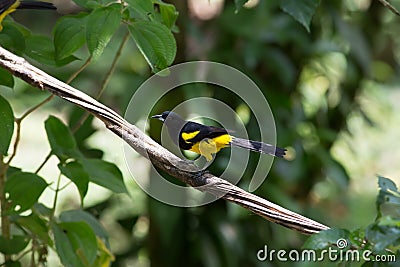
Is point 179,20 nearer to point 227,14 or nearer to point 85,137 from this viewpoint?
point 227,14

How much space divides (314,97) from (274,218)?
72.9 inches

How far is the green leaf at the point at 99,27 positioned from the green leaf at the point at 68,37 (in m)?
0.08

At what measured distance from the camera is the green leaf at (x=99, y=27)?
93 cm

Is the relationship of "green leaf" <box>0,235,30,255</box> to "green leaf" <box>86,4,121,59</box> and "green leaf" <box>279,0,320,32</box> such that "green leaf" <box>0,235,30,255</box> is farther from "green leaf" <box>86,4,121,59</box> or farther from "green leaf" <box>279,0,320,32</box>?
"green leaf" <box>279,0,320,32</box>

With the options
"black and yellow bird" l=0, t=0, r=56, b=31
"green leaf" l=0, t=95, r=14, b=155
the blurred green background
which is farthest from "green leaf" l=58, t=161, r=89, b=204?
the blurred green background

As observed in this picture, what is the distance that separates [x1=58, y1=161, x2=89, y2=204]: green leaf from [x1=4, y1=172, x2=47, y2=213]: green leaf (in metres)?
0.04

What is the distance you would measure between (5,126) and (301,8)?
524 millimetres

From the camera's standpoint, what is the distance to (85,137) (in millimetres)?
1627

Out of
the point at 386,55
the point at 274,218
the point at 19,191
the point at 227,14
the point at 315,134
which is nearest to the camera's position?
the point at 274,218

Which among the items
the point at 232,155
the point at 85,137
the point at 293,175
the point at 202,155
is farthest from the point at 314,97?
the point at 202,155

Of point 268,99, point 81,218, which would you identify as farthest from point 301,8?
point 268,99

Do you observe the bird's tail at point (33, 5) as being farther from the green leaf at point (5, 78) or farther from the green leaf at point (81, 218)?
the green leaf at point (81, 218)

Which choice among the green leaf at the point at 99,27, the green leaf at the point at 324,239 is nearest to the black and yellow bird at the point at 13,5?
the green leaf at the point at 99,27

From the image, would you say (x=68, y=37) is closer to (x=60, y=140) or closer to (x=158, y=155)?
(x=60, y=140)
